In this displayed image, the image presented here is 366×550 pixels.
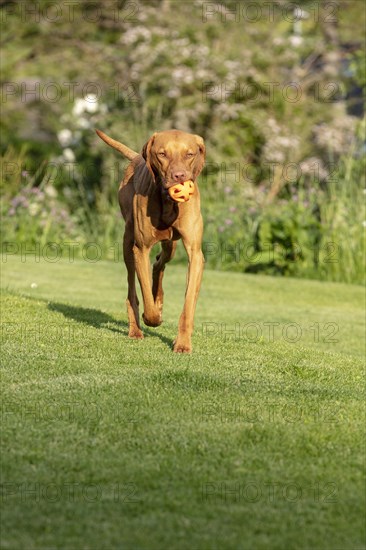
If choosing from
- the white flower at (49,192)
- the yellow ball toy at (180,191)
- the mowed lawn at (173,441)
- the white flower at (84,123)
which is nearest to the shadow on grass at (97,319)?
the mowed lawn at (173,441)

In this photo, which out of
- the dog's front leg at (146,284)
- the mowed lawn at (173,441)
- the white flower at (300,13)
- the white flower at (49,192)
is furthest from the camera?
the white flower at (300,13)

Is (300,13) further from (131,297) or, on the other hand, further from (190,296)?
(190,296)

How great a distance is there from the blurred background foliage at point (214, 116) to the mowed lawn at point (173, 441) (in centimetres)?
782

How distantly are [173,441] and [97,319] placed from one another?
394cm

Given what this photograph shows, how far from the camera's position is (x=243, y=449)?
491 centimetres

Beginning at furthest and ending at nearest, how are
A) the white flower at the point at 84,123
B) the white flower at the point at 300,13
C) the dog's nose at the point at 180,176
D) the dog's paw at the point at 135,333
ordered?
the white flower at the point at 300,13 < the white flower at the point at 84,123 < the dog's paw at the point at 135,333 < the dog's nose at the point at 180,176

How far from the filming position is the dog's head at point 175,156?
6543 mm

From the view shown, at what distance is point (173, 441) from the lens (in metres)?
4.96

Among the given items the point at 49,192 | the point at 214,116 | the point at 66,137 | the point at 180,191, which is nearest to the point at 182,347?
the point at 180,191

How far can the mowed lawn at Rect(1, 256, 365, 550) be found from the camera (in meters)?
4.06

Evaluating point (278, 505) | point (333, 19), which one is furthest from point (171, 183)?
point (333, 19)

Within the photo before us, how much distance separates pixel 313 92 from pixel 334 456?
19558 mm

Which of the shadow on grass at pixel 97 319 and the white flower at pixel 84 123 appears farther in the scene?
the white flower at pixel 84 123

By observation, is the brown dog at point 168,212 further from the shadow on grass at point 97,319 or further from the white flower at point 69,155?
the white flower at point 69,155
